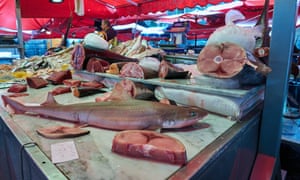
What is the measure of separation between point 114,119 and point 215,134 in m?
0.43

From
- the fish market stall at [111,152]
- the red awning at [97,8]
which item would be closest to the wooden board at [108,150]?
the fish market stall at [111,152]

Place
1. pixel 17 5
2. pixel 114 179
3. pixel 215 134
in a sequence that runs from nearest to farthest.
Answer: pixel 114 179
pixel 215 134
pixel 17 5

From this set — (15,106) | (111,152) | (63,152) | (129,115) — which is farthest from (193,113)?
(15,106)

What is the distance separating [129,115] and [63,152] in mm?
303

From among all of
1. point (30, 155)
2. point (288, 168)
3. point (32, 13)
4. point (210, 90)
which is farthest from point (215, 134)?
point (32, 13)

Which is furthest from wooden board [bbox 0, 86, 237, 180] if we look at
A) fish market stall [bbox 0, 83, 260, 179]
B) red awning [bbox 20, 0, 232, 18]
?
red awning [bbox 20, 0, 232, 18]

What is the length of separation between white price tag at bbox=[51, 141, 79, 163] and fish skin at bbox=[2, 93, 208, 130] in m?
0.20

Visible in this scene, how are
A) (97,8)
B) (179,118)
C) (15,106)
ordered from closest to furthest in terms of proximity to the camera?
(179,118) < (15,106) < (97,8)

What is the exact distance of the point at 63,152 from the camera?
75cm

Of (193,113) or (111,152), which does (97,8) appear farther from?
(111,152)

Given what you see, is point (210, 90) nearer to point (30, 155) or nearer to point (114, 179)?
point (114, 179)

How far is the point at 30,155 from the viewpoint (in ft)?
2.41

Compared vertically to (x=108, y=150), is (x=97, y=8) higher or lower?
higher

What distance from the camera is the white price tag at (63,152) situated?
28.0 inches
